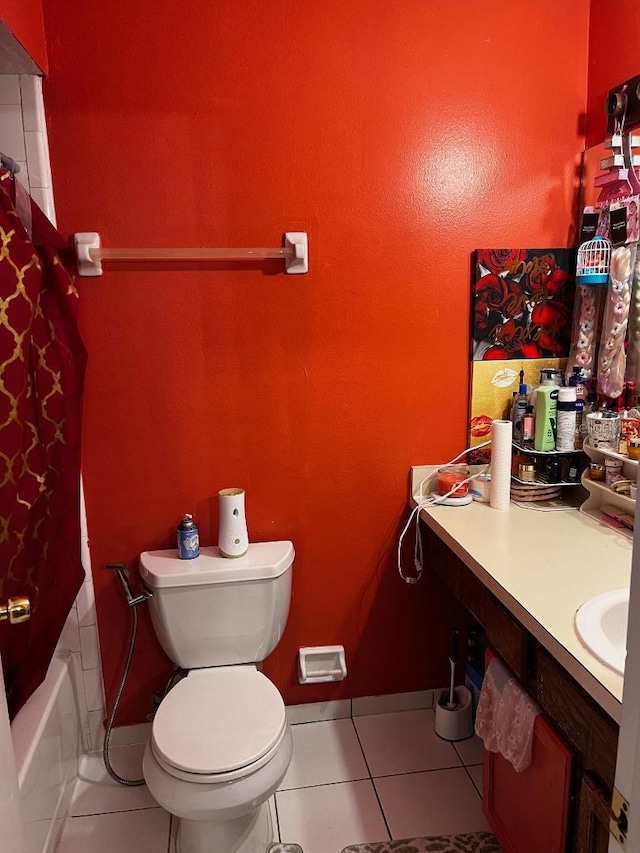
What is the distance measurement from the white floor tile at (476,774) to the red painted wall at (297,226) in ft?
2.13

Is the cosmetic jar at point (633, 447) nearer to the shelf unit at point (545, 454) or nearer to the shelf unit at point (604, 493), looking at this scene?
the shelf unit at point (604, 493)

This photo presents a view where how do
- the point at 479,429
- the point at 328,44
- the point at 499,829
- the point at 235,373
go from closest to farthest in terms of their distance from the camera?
the point at 499,829 → the point at 328,44 → the point at 235,373 → the point at 479,429

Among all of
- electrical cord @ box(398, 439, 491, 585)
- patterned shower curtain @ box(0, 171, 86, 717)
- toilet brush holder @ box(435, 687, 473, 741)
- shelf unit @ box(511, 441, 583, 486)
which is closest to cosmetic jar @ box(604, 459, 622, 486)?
A: shelf unit @ box(511, 441, 583, 486)

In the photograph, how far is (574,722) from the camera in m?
1.18

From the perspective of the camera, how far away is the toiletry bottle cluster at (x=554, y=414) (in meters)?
1.91

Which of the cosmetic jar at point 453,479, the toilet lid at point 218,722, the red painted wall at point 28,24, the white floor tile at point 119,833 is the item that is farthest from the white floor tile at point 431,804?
the red painted wall at point 28,24

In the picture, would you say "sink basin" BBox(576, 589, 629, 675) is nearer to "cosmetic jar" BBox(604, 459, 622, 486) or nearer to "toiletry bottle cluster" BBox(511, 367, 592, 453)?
"cosmetic jar" BBox(604, 459, 622, 486)

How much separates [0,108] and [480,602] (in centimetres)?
183

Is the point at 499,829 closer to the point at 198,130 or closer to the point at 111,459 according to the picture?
the point at 111,459

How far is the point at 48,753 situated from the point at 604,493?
1716 mm

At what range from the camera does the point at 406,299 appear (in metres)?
1.95

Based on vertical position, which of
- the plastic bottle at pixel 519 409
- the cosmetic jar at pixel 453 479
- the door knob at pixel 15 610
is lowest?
the cosmetic jar at pixel 453 479

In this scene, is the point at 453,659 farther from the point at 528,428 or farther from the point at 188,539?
the point at 188,539

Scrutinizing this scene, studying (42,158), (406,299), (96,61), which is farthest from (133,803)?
(96,61)
